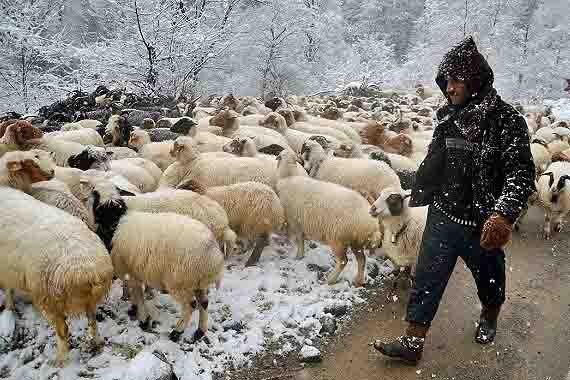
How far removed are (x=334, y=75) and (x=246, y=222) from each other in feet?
99.4

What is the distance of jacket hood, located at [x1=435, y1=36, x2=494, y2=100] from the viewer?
3188 mm

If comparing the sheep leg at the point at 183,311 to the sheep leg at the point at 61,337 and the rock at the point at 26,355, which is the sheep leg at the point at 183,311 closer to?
the sheep leg at the point at 61,337

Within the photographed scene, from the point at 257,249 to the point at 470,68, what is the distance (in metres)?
3.09

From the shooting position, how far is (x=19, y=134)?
5.41 meters

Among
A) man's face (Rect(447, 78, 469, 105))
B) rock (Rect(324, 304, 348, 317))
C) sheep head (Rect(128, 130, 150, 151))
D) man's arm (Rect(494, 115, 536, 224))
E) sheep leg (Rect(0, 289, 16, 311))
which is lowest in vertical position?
rock (Rect(324, 304, 348, 317))

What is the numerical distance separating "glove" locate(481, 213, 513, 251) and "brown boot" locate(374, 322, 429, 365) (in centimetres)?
106

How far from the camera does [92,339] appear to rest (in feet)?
11.4

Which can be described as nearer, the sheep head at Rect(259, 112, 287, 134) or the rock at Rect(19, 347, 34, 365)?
the rock at Rect(19, 347, 34, 365)

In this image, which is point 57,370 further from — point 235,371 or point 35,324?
point 235,371

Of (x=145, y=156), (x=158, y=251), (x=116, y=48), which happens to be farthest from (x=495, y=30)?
(x=158, y=251)

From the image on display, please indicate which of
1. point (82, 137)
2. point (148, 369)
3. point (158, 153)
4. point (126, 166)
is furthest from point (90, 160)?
point (148, 369)

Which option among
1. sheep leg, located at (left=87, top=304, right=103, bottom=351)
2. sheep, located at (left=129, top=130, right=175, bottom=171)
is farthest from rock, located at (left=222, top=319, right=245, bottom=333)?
sheep, located at (left=129, top=130, right=175, bottom=171)

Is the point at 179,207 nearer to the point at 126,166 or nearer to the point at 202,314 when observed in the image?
the point at 202,314

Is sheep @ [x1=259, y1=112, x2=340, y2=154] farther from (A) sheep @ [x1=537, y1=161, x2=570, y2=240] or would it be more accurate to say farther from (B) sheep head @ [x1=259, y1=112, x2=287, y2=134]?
(A) sheep @ [x1=537, y1=161, x2=570, y2=240]
